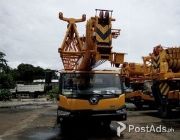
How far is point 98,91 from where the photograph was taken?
11.7 metres

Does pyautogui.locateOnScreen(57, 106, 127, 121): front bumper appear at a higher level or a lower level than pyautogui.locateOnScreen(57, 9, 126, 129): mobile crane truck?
lower

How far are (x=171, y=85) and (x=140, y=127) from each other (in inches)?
130

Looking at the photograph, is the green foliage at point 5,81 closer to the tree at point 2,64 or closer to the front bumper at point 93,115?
the tree at point 2,64

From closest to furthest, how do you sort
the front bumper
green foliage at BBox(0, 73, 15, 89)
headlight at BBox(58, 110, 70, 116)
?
the front bumper → headlight at BBox(58, 110, 70, 116) → green foliage at BBox(0, 73, 15, 89)

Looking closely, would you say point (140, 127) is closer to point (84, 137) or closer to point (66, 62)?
point (84, 137)

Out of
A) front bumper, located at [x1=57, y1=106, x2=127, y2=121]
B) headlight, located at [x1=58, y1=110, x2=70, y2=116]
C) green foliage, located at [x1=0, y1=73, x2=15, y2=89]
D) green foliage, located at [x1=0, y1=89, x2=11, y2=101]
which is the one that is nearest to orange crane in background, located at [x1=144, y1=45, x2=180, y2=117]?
front bumper, located at [x1=57, y1=106, x2=127, y2=121]

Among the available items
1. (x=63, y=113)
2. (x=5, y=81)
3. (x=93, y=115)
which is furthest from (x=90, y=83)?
(x=5, y=81)

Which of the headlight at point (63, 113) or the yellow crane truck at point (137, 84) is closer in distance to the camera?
the headlight at point (63, 113)

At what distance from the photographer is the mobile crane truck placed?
31.6 ft

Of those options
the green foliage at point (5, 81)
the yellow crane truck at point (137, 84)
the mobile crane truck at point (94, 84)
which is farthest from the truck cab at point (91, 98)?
the green foliage at point (5, 81)

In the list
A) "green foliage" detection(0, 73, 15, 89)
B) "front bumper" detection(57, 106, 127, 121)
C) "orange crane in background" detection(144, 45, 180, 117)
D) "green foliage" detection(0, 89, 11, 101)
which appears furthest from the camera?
"green foliage" detection(0, 73, 15, 89)

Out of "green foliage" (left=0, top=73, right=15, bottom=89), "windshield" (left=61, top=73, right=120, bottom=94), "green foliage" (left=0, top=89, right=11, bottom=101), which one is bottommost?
"green foliage" (left=0, top=89, right=11, bottom=101)

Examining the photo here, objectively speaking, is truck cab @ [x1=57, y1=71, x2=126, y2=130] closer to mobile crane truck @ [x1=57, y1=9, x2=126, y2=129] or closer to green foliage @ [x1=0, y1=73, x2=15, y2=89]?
mobile crane truck @ [x1=57, y1=9, x2=126, y2=129]

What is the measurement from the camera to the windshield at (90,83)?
1180 centimetres
